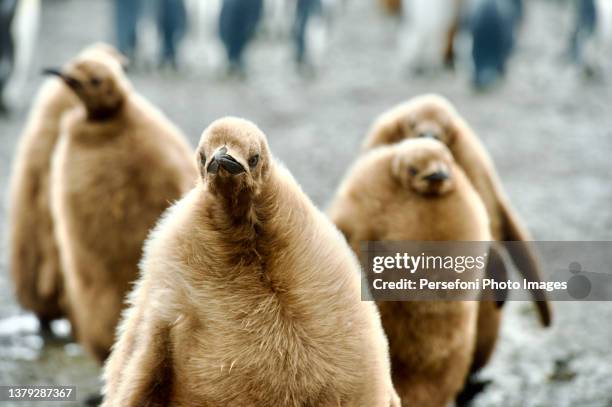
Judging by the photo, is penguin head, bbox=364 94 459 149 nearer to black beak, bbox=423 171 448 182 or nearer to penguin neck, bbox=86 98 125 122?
black beak, bbox=423 171 448 182

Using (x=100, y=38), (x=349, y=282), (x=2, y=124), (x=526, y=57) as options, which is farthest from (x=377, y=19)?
(x=349, y=282)

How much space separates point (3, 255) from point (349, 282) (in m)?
3.24

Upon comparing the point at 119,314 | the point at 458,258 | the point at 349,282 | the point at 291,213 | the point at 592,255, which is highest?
the point at 291,213

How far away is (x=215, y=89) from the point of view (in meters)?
8.78

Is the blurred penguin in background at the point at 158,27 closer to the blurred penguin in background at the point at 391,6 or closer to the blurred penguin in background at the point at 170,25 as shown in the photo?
the blurred penguin in background at the point at 170,25

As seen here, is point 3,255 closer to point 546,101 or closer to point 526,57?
point 546,101

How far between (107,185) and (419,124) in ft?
3.34

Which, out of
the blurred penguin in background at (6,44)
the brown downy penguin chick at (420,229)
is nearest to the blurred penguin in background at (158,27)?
the blurred penguin in background at (6,44)

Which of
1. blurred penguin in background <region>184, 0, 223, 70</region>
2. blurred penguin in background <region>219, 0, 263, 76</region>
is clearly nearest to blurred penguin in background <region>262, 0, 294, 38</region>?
blurred penguin in background <region>184, 0, 223, 70</region>

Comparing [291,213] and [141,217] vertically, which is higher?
[291,213]

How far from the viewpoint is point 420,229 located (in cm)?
258

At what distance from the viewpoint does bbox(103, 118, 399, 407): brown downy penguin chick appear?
1854mm

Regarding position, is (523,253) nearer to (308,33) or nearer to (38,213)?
(38,213)

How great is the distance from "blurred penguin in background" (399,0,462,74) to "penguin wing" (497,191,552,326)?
6.39 metres
